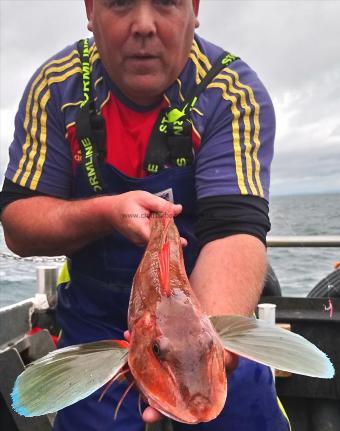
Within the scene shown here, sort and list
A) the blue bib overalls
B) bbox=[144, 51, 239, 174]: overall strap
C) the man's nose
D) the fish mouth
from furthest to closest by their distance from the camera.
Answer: bbox=[144, 51, 239, 174]: overall strap
the man's nose
the blue bib overalls
the fish mouth

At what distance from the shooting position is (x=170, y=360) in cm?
139

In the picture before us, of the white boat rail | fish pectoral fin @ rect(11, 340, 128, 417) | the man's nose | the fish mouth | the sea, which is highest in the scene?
the man's nose

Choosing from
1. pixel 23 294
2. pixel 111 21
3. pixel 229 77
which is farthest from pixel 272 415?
pixel 23 294

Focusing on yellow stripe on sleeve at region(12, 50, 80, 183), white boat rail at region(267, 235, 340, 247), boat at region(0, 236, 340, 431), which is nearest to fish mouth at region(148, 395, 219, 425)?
yellow stripe on sleeve at region(12, 50, 80, 183)

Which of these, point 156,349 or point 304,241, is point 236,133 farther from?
point 304,241

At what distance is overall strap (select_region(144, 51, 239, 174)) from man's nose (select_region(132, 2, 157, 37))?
1.27 feet

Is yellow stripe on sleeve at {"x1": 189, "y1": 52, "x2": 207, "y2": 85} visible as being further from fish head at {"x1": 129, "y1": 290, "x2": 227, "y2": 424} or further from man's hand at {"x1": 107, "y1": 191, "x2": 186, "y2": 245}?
fish head at {"x1": 129, "y1": 290, "x2": 227, "y2": 424}

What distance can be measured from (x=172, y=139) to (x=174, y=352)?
1.35 metres

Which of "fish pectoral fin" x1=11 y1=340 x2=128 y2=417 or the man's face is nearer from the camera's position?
"fish pectoral fin" x1=11 y1=340 x2=128 y2=417

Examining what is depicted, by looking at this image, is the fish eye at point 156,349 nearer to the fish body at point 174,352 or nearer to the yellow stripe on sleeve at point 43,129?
the fish body at point 174,352

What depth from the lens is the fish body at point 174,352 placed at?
1312 millimetres

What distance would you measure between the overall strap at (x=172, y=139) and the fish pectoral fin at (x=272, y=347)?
107cm

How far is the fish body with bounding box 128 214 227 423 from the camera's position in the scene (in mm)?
1312

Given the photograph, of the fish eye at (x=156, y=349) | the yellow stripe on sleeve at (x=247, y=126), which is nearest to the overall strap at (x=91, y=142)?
the yellow stripe on sleeve at (x=247, y=126)
